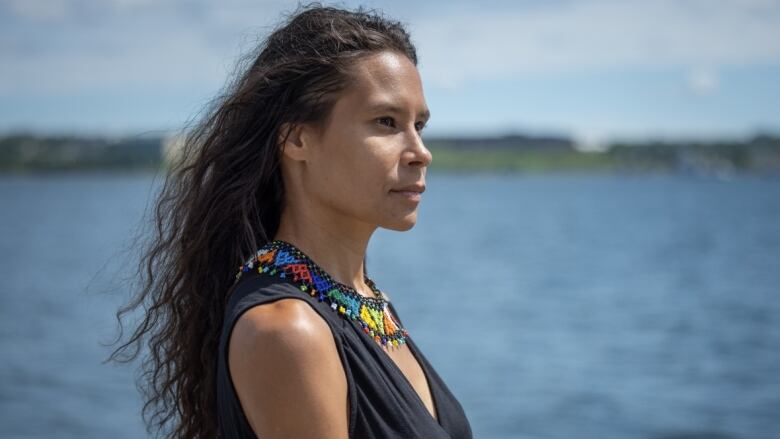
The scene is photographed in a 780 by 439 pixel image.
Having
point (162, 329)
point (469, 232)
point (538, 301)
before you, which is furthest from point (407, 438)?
point (469, 232)

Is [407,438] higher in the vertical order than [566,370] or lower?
lower

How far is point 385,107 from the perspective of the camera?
2379 millimetres

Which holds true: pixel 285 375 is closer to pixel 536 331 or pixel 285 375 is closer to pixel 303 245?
pixel 303 245

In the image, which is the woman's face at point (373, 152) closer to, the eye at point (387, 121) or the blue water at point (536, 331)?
the eye at point (387, 121)

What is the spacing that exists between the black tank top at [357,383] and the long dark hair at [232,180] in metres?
0.30

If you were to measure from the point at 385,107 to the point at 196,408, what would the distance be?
102 centimetres

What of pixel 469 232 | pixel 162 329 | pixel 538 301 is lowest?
pixel 162 329

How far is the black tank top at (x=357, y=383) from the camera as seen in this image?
7.06 feet

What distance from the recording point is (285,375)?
79.7 inches

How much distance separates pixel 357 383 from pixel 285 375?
0.23 m

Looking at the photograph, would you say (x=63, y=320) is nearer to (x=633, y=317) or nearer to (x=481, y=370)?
(x=481, y=370)

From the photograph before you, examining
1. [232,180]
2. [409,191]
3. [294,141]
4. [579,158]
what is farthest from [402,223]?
[579,158]

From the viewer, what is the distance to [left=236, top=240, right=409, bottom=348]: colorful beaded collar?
7.60 ft

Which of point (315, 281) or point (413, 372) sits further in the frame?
point (413, 372)
